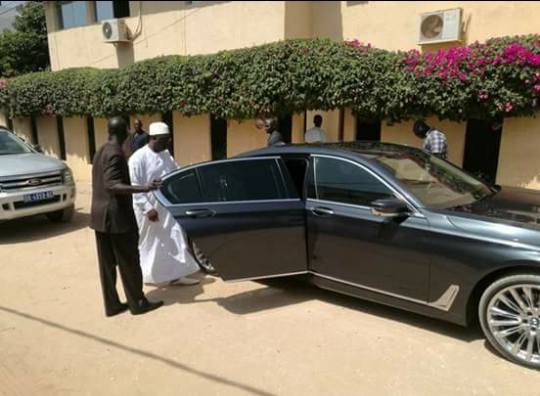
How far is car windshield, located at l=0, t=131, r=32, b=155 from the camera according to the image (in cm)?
762

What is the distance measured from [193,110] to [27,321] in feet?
18.8

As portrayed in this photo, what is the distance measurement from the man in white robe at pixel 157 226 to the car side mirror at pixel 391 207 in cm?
219

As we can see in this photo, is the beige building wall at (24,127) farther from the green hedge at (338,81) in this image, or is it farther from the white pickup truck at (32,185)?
the white pickup truck at (32,185)

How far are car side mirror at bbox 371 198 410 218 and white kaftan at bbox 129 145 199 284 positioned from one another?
2142mm

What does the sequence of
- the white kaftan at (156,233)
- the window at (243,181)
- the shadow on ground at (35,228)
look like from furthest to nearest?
the shadow on ground at (35,228), the white kaftan at (156,233), the window at (243,181)

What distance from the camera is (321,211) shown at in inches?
149

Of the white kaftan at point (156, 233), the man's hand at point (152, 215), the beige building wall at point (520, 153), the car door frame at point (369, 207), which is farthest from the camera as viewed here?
the beige building wall at point (520, 153)

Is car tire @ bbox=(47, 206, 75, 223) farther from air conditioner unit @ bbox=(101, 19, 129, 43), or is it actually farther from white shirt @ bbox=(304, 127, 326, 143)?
air conditioner unit @ bbox=(101, 19, 129, 43)

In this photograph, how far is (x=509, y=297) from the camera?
298cm

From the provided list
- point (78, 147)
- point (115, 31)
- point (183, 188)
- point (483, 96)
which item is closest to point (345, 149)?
point (183, 188)

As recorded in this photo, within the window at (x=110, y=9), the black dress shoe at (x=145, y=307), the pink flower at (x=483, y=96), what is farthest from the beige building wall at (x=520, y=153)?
the window at (x=110, y=9)

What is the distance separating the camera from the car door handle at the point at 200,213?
158 inches

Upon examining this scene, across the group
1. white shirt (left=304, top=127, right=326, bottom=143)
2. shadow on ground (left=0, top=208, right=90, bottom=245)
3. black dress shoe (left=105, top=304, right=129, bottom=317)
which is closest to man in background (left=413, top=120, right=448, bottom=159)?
white shirt (left=304, top=127, right=326, bottom=143)

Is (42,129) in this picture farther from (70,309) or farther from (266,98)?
(70,309)
